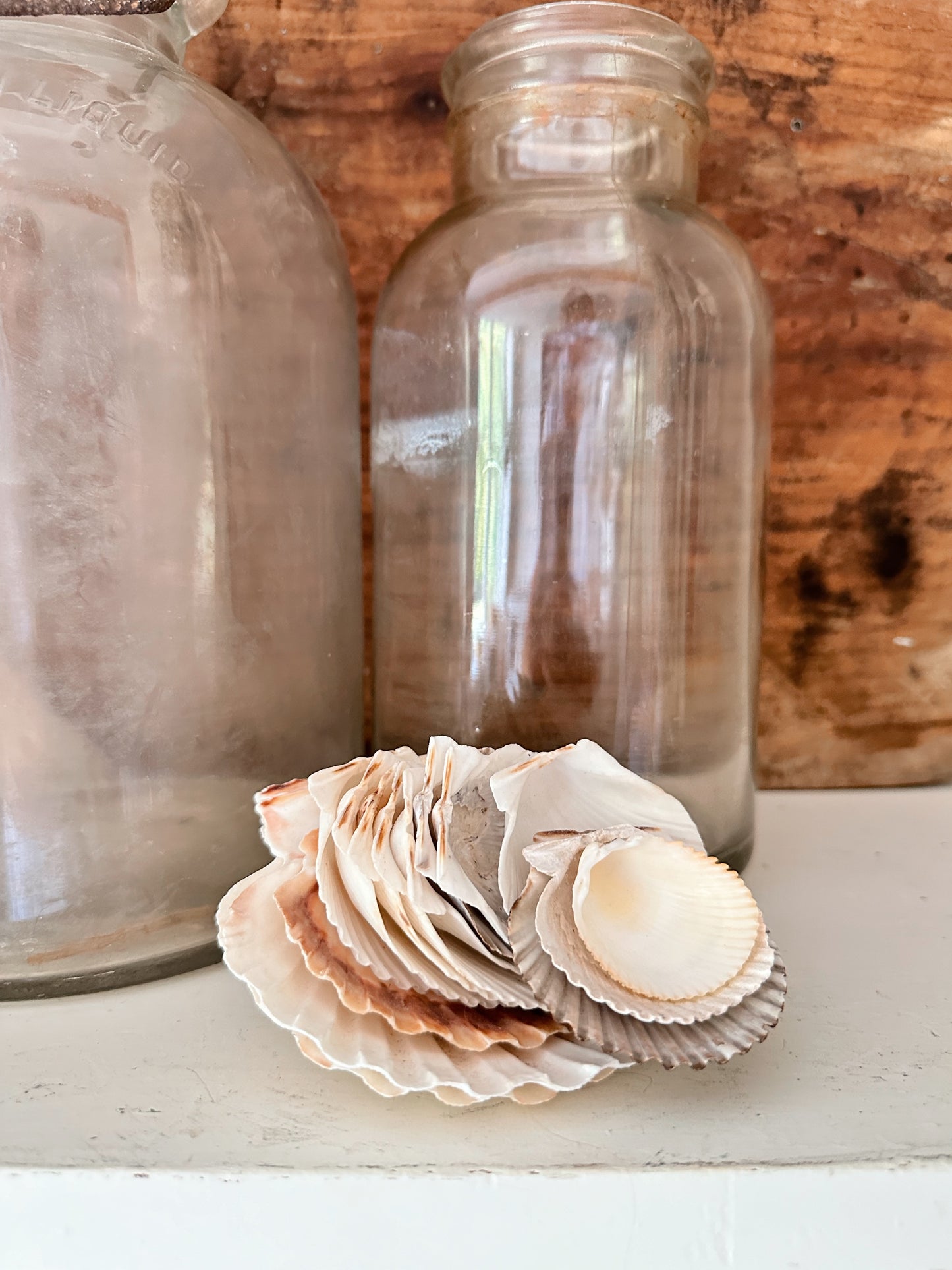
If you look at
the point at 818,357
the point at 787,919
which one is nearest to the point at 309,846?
the point at 787,919

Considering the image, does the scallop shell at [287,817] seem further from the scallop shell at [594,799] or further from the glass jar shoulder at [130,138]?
the glass jar shoulder at [130,138]

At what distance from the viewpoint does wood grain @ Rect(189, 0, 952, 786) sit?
0.52 meters

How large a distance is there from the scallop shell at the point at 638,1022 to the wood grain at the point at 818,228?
326 millimetres

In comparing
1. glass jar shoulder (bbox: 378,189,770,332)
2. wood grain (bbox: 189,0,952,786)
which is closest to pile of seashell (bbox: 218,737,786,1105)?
glass jar shoulder (bbox: 378,189,770,332)

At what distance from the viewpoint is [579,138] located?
41 cm

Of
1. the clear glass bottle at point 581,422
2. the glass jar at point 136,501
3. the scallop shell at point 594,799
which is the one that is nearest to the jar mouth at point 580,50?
the clear glass bottle at point 581,422

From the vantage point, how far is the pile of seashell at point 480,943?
0.84 feet

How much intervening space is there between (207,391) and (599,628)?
7.1 inches

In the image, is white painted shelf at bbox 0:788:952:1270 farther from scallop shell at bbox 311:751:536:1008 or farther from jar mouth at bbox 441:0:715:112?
jar mouth at bbox 441:0:715:112

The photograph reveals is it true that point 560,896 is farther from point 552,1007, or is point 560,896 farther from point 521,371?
point 521,371

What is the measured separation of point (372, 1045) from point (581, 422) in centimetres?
25

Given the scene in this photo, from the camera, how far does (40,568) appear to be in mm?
315

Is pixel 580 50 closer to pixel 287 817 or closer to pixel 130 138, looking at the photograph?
pixel 130 138

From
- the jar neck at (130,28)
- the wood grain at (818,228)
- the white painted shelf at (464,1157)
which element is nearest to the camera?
the white painted shelf at (464,1157)
